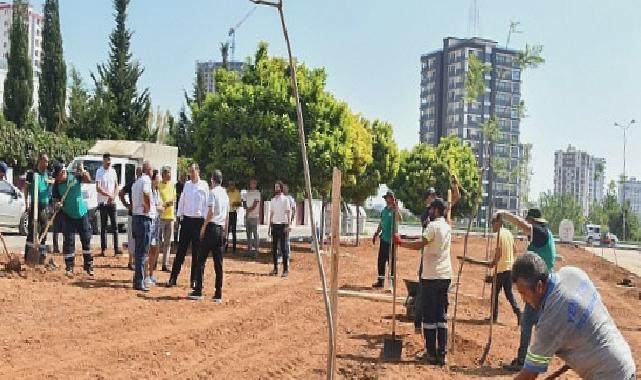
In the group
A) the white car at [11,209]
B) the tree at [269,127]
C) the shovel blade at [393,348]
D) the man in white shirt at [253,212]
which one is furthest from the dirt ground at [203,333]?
the white car at [11,209]

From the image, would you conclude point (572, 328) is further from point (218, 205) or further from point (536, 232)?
point (218, 205)

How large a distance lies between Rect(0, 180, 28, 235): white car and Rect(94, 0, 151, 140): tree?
895 inches

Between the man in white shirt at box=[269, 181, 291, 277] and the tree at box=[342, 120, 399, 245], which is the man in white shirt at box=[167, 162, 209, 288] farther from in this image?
the tree at box=[342, 120, 399, 245]

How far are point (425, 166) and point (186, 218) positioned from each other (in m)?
33.9

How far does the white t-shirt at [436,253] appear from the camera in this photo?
Result: 9141 millimetres

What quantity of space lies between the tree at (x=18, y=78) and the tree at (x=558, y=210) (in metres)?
65.5

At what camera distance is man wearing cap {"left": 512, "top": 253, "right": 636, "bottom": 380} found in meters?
4.08

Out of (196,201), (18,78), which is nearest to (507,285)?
(196,201)

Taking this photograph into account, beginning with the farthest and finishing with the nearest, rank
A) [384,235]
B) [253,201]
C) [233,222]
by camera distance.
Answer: [233,222]
[253,201]
[384,235]

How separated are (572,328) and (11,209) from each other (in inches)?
796

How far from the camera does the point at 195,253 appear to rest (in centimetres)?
1226

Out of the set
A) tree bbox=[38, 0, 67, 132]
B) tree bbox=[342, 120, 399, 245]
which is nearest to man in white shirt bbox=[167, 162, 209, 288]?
tree bbox=[342, 120, 399, 245]

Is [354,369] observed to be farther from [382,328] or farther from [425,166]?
[425,166]

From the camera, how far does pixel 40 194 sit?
45.5 feet
